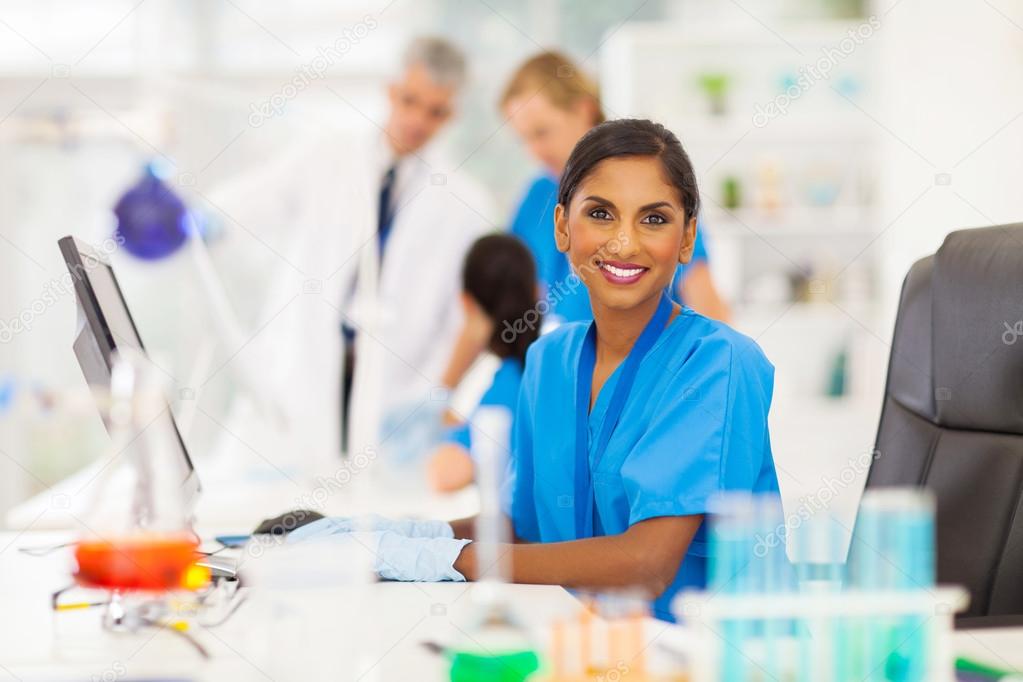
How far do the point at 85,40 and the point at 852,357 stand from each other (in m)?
3.47

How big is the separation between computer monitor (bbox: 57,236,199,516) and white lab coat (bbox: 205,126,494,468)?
2.33ft

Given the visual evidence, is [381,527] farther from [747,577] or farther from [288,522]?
[747,577]

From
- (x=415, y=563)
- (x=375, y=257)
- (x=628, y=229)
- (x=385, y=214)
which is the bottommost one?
(x=415, y=563)

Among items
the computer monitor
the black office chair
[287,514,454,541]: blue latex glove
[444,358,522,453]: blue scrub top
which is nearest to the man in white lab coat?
[444,358,522,453]: blue scrub top

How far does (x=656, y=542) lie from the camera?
1.25 metres

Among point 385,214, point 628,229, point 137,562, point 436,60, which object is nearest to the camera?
point 137,562

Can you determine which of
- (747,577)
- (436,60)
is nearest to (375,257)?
(436,60)

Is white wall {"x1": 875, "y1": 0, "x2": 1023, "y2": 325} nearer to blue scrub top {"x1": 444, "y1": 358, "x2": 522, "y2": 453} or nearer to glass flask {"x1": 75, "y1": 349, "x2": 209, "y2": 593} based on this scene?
blue scrub top {"x1": 444, "y1": 358, "x2": 522, "y2": 453}

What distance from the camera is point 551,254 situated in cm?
259

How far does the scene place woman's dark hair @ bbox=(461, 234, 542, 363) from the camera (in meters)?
2.22

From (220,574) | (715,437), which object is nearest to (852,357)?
(715,437)

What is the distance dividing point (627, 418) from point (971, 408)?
1.63 ft

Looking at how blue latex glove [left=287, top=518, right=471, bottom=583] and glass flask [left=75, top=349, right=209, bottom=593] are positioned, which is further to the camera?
blue latex glove [left=287, top=518, right=471, bottom=583]

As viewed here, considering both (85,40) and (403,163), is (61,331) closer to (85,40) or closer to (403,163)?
(85,40)
